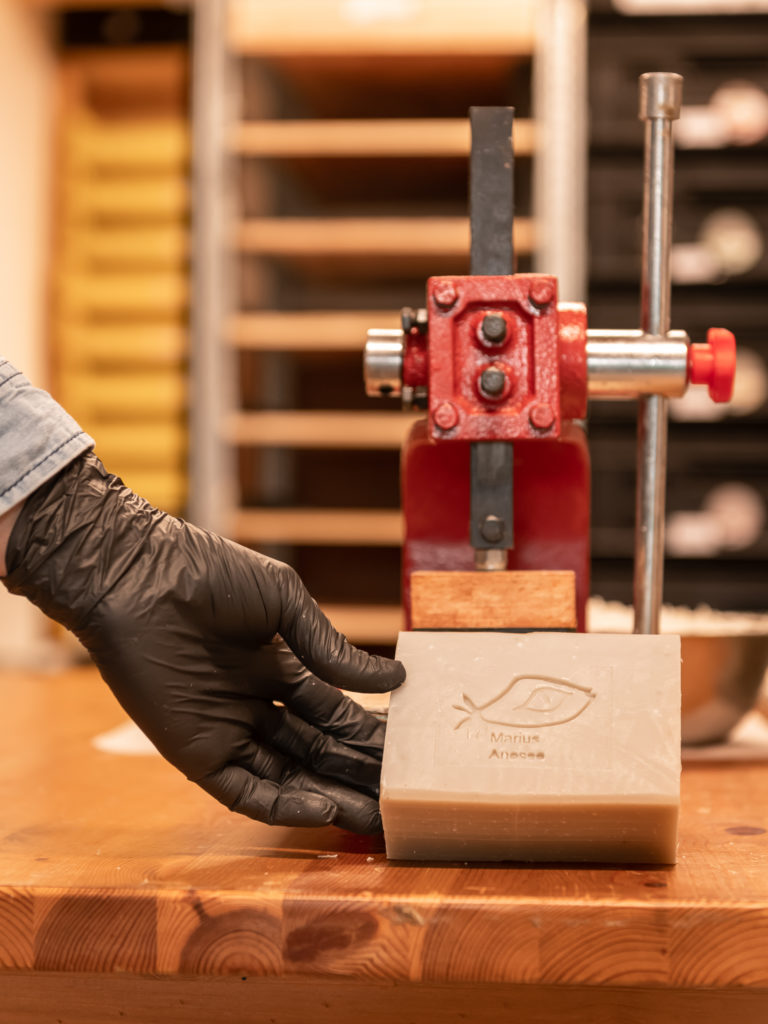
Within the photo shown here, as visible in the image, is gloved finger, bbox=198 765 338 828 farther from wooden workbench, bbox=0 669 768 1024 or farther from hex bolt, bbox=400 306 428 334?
hex bolt, bbox=400 306 428 334

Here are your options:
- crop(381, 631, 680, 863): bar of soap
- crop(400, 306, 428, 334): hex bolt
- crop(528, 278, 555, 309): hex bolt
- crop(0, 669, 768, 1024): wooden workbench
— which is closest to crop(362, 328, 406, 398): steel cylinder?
crop(400, 306, 428, 334): hex bolt

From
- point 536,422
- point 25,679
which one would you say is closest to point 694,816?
point 536,422

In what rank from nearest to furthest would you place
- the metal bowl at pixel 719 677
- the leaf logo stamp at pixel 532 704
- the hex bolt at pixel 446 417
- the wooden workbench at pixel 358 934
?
1. the wooden workbench at pixel 358 934
2. the leaf logo stamp at pixel 532 704
3. the hex bolt at pixel 446 417
4. the metal bowl at pixel 719 677

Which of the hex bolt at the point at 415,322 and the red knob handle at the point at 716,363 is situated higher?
the hex bolt at the point at 415,322

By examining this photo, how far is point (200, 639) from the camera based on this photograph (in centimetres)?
81

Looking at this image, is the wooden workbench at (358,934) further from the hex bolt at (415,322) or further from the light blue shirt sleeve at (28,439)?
the hex bolt at (415,322)

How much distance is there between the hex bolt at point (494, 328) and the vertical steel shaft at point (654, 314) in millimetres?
154

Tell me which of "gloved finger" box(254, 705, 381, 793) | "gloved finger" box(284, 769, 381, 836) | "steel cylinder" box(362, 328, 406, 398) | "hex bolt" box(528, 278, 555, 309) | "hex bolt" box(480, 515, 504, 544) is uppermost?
"hex bolt" box(528, 278, 555, 309)

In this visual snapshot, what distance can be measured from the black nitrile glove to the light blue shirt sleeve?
16 millimetres

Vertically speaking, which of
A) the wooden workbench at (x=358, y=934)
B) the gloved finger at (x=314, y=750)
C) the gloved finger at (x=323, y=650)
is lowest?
the wooden workbench at (x=358, y=934)

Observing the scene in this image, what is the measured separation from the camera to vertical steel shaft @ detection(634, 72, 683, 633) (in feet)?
3.01

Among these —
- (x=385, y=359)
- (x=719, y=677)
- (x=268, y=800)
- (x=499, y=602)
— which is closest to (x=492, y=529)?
(x=499, y=602)

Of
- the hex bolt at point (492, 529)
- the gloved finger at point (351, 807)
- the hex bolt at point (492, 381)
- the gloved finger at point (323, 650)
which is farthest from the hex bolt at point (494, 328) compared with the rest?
the gloved finger at point (351, 807)

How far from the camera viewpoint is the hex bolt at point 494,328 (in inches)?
33.0
